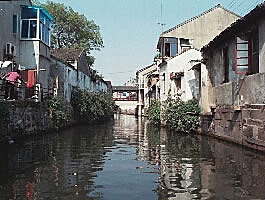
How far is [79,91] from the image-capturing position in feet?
95.7

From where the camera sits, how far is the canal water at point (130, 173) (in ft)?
22.1

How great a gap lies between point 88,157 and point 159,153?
2599mm

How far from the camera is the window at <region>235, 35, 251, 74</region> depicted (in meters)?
13.9

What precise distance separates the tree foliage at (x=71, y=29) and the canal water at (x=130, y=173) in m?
35.4

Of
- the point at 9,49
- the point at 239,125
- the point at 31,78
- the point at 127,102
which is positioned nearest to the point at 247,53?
the point at 239,125

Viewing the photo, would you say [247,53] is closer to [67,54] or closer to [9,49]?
[9,49]

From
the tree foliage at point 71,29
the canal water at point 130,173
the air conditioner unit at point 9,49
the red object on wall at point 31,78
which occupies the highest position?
the tree foliage at point 71,29

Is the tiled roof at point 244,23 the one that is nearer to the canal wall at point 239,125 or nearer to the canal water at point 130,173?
the canal wall at point 239,125

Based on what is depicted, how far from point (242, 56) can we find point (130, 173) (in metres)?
7.69

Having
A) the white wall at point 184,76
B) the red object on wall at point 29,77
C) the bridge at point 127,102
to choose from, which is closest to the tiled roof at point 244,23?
the white wall at point 184,76

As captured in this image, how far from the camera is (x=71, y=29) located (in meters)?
47.2

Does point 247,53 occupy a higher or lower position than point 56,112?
higher

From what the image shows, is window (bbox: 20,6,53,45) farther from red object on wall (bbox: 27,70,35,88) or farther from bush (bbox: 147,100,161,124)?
bush (bbox: 147,100,161,124)

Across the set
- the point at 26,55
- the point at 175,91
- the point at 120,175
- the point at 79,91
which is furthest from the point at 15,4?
the point at 120,175
